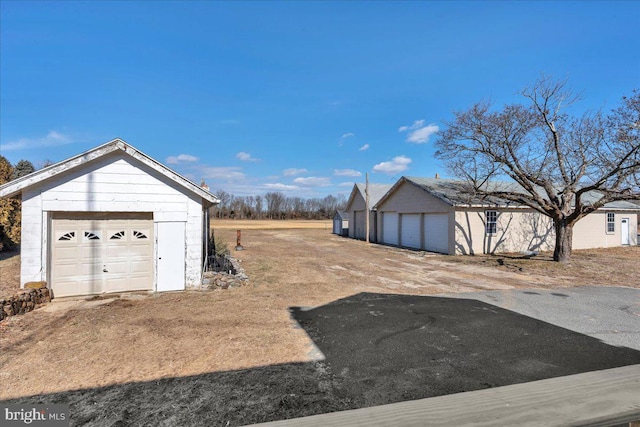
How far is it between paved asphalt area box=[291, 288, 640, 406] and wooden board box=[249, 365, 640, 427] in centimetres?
269

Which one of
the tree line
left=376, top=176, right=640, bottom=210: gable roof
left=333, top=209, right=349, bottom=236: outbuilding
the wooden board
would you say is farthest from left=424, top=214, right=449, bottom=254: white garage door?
the tree line

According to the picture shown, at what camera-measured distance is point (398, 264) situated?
15.0 m

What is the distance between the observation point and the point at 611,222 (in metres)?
23.0

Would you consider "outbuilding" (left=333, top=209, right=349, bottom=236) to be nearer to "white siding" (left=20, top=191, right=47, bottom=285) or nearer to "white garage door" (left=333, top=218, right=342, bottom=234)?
"white garage door" (left=333, top=218, right=342, bottom=234)

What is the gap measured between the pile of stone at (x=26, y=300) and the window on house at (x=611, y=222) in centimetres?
3086

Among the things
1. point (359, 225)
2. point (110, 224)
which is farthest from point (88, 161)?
point (359, 225)

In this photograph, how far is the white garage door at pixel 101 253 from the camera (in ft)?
27.6

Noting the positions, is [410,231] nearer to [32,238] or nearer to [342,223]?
[342,223]

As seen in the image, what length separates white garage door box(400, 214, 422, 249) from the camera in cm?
2188

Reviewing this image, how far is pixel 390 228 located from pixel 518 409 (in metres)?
24.8

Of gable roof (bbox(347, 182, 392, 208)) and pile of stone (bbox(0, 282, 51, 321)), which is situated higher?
gable roof (bbox(347, 182, 392, 208))

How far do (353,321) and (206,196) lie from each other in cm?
572

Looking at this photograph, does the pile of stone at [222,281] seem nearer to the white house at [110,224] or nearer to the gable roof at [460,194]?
the white house at [110,224]

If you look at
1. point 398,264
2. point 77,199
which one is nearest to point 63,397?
point 77,199
